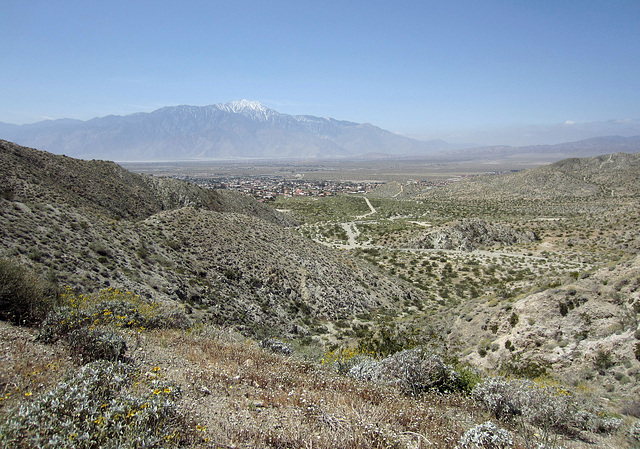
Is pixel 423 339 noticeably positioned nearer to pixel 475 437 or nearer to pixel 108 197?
pixel 475 437

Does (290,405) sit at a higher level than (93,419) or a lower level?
lower

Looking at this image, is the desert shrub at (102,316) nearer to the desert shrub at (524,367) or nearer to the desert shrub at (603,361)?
the desert shrub at (524,367)

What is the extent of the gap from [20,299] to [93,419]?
5270mm

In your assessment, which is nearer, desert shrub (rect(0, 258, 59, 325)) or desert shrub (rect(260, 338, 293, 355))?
desert shrub (rect(0, 258, 59, 325))

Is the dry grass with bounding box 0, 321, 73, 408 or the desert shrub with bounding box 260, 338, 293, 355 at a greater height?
the dry grass with bounding box 0, 321, 73, 408

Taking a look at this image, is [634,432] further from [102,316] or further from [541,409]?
[102,316]

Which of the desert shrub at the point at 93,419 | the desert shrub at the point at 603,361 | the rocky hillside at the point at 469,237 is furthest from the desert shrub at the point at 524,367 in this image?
the rocky hillside at the point at 469,237

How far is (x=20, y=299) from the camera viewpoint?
6770 millimetres

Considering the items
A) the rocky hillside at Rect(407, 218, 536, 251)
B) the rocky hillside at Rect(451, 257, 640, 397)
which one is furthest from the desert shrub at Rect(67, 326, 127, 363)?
the rocky hillside at Rect(407, 218, 536, 251)

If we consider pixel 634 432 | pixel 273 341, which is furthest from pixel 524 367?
pixel 273 341

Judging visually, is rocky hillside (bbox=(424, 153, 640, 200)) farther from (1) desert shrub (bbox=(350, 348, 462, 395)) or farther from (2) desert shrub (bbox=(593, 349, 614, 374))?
(1) desert shrub (bbox=(350, 348, 462, 395))

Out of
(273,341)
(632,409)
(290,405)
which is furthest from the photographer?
(273,341)

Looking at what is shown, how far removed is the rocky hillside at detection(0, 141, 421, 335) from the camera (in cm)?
1254

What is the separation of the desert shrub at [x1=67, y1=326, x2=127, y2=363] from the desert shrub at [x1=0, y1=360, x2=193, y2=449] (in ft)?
3.97
